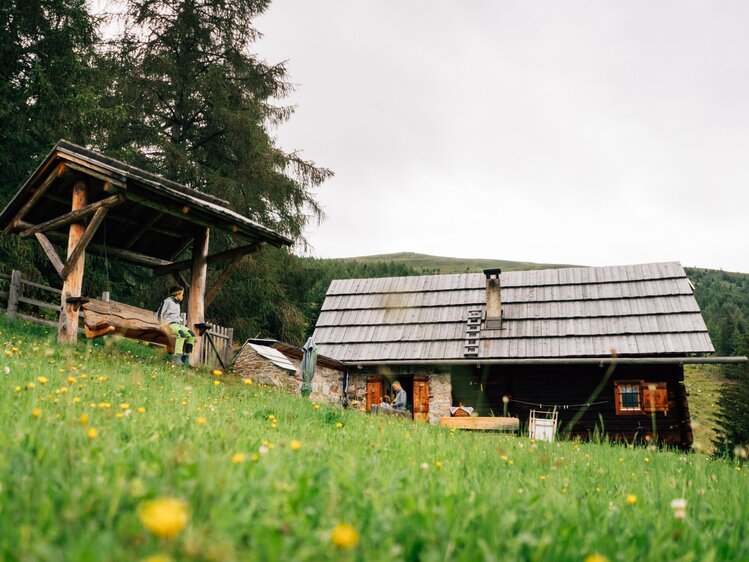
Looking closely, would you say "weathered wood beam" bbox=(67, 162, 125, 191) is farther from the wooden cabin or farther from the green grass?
the wooden cabin

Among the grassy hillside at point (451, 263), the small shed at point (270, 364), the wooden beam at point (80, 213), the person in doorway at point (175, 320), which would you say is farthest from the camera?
the grassy hillside at point (451, 263)

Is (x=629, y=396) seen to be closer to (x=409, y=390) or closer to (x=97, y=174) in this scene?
(x=409, y=390)

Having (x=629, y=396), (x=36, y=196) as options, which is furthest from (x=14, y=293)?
(x=629, y=396)

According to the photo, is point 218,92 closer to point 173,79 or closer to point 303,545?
point 173,79

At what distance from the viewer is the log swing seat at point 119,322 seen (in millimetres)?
9070

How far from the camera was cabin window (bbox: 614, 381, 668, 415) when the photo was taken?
1720cm

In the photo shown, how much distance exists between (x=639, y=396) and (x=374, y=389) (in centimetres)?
809

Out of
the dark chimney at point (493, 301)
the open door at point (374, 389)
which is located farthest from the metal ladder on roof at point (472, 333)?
the open door at point (374, 389)

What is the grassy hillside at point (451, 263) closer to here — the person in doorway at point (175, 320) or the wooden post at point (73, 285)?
the person in doorway at point (175, 320)

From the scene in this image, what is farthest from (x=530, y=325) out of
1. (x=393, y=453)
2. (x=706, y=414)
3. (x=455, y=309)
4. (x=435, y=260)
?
(x=435, y=260)

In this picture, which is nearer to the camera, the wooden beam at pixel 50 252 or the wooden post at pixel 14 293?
the wooden beam at pixel 50 252

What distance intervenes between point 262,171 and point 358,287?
20.0ft

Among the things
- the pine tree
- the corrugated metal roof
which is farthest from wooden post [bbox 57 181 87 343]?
the pine tree

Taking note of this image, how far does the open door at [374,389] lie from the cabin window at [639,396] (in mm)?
7255
